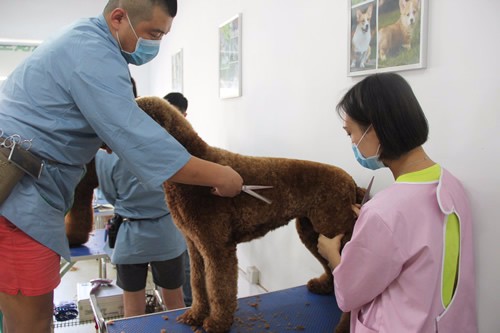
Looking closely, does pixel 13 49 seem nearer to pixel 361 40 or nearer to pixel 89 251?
pixel 89 251

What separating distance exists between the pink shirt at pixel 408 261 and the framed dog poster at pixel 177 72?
3489 mm

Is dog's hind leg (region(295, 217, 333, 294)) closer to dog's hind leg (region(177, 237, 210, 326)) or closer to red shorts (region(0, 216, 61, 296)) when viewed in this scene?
dog's hind leg (region(177, 237, 210, 326))

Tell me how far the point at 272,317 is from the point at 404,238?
81cm

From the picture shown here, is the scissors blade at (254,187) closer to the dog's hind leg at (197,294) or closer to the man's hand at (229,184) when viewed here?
the man's hand at (229,184)

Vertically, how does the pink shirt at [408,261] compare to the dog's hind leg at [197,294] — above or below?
above

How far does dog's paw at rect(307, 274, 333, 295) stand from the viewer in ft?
5.54

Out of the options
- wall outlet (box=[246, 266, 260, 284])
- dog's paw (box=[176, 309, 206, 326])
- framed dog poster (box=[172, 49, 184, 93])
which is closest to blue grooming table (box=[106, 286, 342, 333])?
dog's paw (box=[176, 309, 206, 326])

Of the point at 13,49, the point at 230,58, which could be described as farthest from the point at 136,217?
the point at 13,49

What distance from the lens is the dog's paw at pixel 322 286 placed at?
1.69 m

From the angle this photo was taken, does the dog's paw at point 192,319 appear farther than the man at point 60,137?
Yes

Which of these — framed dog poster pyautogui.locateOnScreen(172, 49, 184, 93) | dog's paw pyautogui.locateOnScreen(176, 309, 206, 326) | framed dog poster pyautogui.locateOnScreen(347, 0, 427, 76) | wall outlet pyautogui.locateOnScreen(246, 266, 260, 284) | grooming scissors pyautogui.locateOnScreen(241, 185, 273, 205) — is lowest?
wall outlet pyautogui.locateOnScreen(246, 266, 260, 284)

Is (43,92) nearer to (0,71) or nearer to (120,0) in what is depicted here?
(120,0)

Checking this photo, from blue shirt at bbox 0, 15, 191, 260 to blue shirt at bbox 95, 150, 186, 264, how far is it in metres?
0.68

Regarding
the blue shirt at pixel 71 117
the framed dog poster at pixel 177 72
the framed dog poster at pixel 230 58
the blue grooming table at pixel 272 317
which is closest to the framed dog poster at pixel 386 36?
the blue shirt at pixel 71 117
